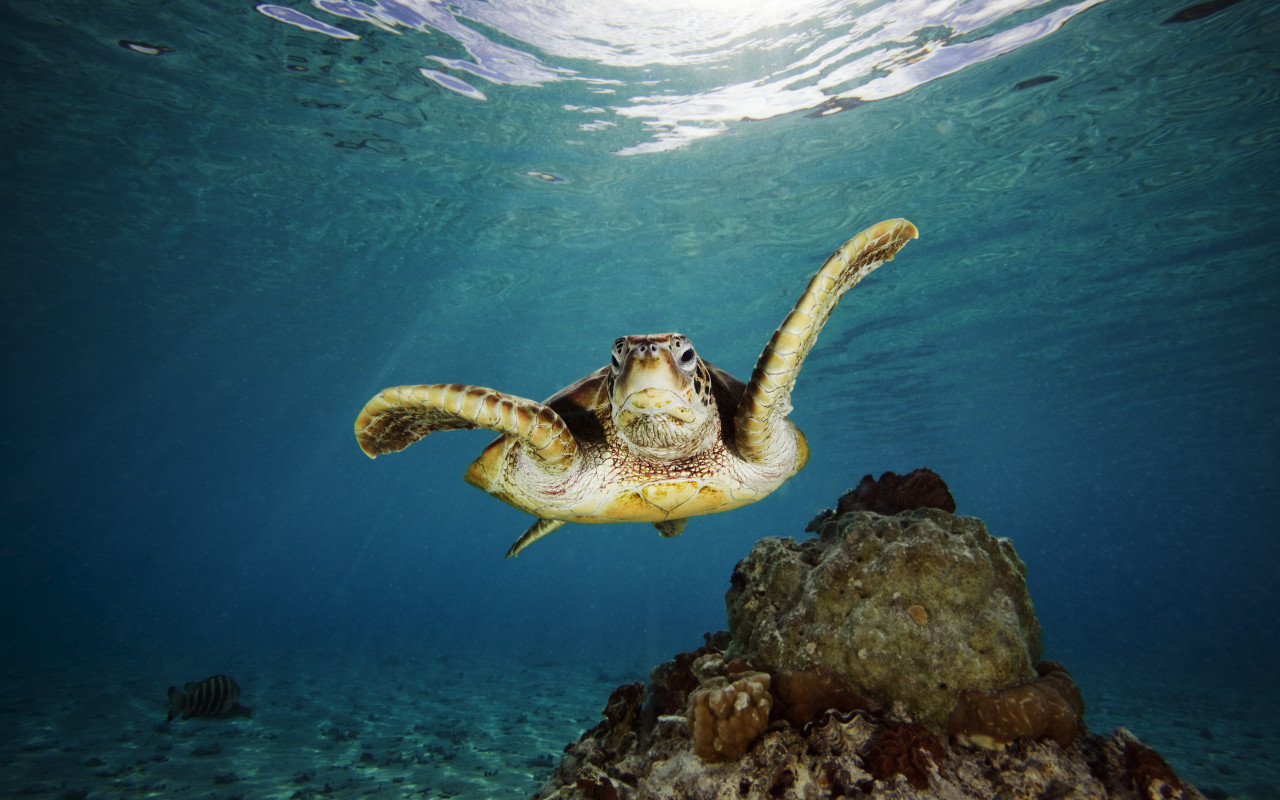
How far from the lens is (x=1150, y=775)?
2223mm

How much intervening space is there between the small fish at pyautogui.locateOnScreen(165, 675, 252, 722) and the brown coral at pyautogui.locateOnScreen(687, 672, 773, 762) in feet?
31.2

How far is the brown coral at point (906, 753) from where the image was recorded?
220 cm

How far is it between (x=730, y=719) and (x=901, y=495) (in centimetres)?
237

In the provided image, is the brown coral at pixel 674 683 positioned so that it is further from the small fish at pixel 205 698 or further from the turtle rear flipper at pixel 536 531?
the small fish at pixel 205 698

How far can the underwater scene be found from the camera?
2809mm

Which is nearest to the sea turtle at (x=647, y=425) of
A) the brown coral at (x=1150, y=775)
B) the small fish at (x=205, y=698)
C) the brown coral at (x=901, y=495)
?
the brown coral at (x=901, y=495)

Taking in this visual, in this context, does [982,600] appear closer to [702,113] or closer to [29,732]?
[702,113]

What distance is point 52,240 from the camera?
1658 cm

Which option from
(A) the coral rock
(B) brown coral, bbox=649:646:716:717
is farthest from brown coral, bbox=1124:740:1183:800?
(B) brown coral, bbox=649:646:716:717

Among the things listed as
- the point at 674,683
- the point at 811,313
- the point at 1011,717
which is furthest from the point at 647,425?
the point at 1011,717

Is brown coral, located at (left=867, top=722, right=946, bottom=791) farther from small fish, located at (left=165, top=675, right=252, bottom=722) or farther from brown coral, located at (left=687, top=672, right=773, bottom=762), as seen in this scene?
small fish, located at (left=165, top=675, right=252, bottom=722)

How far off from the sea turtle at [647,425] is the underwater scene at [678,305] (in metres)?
0.04

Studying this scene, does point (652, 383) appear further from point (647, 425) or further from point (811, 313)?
point (811, 313)

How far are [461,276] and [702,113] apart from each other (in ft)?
35.0
